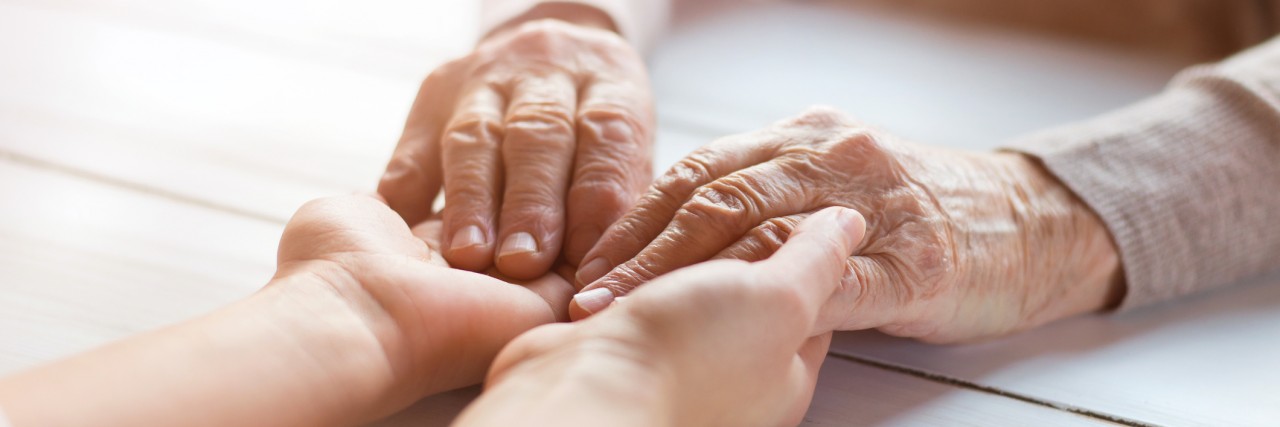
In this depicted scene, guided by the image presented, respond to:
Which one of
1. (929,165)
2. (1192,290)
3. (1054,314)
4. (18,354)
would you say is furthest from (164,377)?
(1192,290)

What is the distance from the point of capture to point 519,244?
0.80 meters

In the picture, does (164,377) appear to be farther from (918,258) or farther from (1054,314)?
(1054,314)

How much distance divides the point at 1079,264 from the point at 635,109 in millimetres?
418

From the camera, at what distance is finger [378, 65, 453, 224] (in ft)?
2.99

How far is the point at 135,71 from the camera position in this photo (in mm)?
1249

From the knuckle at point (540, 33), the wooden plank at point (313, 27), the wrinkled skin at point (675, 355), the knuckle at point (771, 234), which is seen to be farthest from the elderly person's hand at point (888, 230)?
the wooden plank at point (313, 27)

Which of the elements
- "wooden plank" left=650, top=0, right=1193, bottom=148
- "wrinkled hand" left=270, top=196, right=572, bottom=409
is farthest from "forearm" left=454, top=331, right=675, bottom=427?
"wooden plank" left=650, top=0, right=1193, bottom=148

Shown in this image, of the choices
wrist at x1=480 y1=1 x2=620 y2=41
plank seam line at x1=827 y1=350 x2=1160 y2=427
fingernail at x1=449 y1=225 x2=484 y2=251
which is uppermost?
wrist at x1=480 y1=1 x2=620 y2=41

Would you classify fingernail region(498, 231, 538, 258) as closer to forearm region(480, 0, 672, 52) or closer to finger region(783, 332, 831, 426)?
finger region(783, 332, 831, 426)

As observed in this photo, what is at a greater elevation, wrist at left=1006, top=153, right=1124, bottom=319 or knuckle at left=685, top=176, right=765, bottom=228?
knuckle at left=685, top=176, right=765, bottom=228

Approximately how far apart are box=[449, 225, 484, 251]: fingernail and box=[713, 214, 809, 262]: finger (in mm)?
187

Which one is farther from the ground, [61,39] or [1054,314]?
[61,39]

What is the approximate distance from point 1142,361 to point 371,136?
80 centimetres

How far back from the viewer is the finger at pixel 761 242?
760 mm
